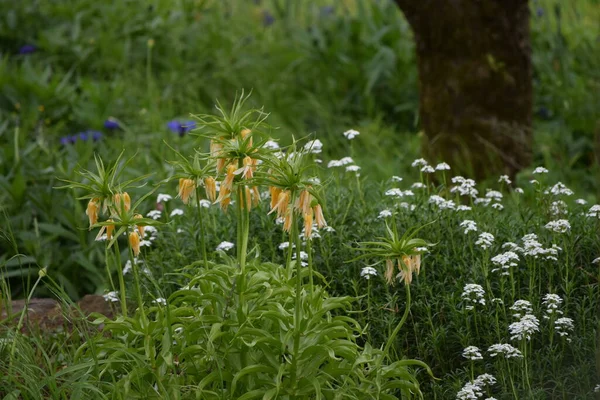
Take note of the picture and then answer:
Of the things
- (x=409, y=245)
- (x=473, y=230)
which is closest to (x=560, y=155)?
(x=473, y=230)

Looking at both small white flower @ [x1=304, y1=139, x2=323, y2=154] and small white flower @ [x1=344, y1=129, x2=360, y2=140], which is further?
small white flower @ [x1=344, y1=129, x2=360, y2=140]

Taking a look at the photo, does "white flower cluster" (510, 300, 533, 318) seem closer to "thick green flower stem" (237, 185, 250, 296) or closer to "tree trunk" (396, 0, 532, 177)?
"thick green flower stem" (237, 185, 250, 296)

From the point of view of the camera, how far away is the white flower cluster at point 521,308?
2887mm

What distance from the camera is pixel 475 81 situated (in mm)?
5199

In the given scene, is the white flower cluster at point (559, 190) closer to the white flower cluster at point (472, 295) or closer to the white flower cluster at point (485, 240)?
the white flower cluster at point (485, 240)

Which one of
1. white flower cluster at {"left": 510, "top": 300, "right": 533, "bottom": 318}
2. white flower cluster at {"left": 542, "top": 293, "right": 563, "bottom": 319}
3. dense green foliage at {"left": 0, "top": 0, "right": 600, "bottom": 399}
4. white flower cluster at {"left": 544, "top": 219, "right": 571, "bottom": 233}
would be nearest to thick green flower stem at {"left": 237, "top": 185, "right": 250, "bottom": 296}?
dense green foliage at {"left": 0, "top": 0, "right": 600, "bottom": 399}

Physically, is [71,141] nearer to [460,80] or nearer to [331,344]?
[460,80]

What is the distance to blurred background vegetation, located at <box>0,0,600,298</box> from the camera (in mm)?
5828

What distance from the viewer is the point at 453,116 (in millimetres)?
5270

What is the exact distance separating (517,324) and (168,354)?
3.53 ft

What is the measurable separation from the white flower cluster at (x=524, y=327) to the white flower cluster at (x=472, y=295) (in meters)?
0.16

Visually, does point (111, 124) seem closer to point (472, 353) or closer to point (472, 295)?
point (472, 295)

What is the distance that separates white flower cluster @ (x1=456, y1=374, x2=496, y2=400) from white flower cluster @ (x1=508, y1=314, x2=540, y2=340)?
155 millimetres

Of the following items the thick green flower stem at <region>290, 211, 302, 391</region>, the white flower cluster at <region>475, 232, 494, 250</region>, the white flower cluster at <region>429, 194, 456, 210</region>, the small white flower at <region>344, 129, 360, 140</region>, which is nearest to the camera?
the thick green flower stem at <region>290, 211, 302, 391</region>
